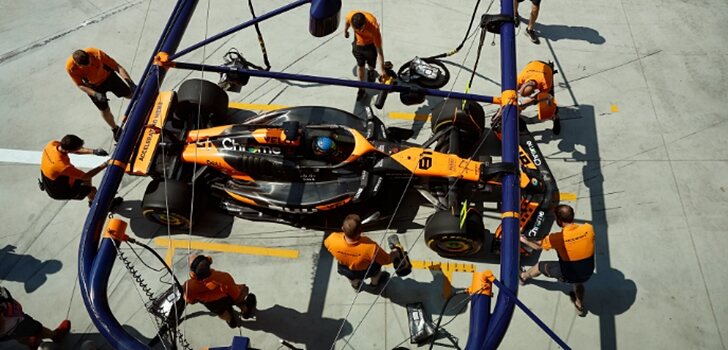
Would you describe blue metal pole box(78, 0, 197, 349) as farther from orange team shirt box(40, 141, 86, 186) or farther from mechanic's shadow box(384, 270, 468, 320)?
mechanic's shadow box(384, 270, 468, 320)

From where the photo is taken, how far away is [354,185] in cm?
645


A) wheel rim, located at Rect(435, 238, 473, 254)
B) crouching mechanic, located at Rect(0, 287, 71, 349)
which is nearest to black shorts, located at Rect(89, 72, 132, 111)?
crouching mechanic, located at Rect(0, 287, 71, 349)

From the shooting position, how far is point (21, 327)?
18.2 feet

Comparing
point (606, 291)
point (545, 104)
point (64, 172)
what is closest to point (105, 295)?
point (64, 172)

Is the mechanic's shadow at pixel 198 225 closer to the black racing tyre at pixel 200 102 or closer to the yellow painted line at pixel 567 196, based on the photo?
the black racing tyre at pixel 200 102

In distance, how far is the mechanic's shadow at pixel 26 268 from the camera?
6.49 meters

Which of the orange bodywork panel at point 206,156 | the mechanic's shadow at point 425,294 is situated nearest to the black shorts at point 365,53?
the orange bodywork panel at point 206,156

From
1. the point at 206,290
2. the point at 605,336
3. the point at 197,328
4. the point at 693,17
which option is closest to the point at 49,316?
the point at 197,328

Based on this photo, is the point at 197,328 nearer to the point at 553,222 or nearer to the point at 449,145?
the point at 449,145

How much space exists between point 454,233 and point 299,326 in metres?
2.05

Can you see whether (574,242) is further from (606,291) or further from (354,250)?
(354,250)

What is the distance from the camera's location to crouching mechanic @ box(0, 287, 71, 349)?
5332 mm

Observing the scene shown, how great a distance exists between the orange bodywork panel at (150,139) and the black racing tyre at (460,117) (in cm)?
346

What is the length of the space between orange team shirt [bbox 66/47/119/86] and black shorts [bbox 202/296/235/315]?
11.9 feet
